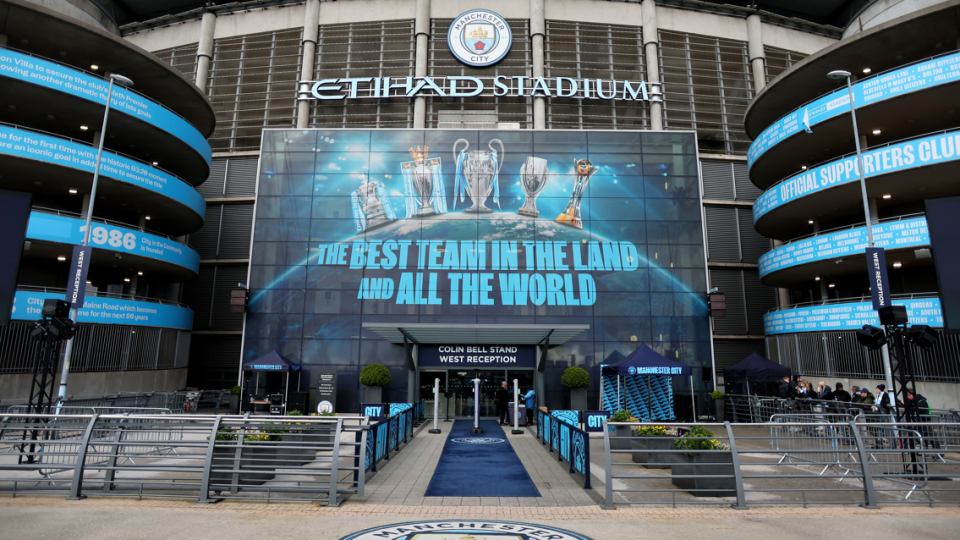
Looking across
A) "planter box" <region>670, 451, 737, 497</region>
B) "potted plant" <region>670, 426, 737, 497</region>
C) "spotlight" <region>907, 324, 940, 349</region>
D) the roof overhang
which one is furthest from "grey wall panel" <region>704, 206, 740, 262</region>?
"planter box" <region>670, 451, 737, 497</region>

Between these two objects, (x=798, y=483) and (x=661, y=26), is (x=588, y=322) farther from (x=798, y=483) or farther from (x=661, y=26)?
(x=661, y=26)

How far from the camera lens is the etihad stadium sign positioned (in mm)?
36844

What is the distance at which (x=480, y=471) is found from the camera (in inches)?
521

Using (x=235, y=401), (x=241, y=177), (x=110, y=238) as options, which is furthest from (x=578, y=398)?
(x=241, y=177)

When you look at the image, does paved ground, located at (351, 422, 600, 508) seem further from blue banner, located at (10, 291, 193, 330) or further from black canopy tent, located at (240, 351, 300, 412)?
blue banner, located at (10, 291, 193, 330)

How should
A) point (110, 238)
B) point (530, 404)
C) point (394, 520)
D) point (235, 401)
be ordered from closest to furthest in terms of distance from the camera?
point (394, 520) < point (530, 404) < point (110, 238) < point (235, 401)

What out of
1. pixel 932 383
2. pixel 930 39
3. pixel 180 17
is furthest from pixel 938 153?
pixel 180 17

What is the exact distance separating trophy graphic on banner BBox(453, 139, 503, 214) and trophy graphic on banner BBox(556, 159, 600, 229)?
4.02 metres

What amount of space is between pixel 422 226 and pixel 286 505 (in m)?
21.6

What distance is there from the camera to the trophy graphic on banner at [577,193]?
3014 centimetres

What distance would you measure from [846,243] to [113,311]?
36.8 meters

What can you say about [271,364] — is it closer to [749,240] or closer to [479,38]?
[479,38]

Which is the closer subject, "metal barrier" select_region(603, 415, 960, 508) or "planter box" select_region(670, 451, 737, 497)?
"metal barrier" select_region(603, 415, 960, 508)

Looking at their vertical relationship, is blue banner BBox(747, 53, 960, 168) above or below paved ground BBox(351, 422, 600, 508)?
above
